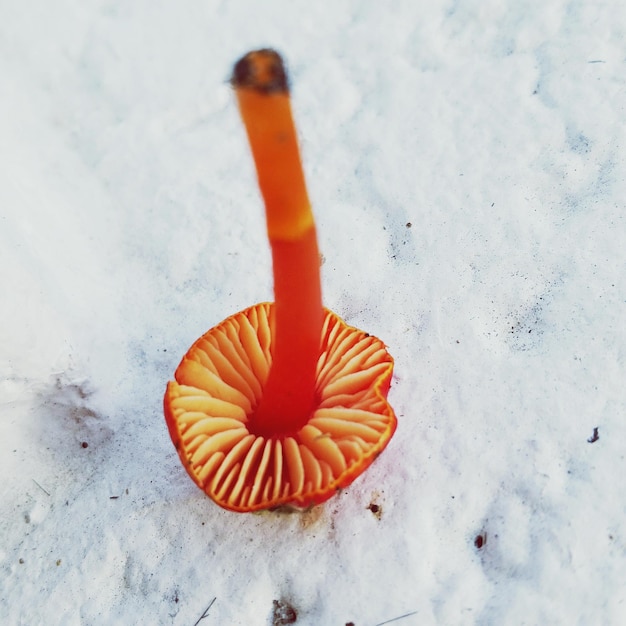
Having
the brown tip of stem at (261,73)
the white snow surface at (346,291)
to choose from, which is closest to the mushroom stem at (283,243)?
the brown tip of stem at (261,73)

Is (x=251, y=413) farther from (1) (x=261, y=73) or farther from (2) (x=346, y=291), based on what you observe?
(1) (x=261, y=73)

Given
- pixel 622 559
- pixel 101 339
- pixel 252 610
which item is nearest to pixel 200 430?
pixel 252 610

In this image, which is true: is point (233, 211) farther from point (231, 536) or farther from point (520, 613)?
point (520, 613)

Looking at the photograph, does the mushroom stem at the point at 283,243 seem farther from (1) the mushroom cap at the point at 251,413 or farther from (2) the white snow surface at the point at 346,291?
(2) the white snow surface at the point at 346,291

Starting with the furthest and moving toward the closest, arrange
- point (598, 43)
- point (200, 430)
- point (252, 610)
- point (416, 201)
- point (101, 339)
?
point (598, 43) → point (416, 201) → point (101, 339) → point (252, 610) → point (200, 430)

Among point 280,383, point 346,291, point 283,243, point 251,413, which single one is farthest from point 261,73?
point 346,291

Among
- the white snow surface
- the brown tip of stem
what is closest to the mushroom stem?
the brown tip of stem
